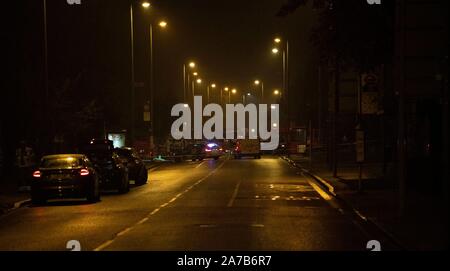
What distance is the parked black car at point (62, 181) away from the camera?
25.6m

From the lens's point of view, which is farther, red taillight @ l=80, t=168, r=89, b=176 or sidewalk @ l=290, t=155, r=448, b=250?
red taillight @ l=80, t=168, r=89, b=176

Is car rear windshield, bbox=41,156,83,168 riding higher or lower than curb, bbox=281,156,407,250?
higher

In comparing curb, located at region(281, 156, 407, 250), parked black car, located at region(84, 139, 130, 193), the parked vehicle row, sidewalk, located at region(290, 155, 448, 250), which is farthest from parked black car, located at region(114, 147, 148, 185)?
sidewalk, located at region(290, 155, 448, 250)

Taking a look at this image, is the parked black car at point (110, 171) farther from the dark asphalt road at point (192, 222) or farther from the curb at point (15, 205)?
the curb at point (15, 205)

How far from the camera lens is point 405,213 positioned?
20344 mm

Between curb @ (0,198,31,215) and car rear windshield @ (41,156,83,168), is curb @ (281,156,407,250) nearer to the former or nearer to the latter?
car rear windshield @ (41,156,83,168)

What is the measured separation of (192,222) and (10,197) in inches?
443

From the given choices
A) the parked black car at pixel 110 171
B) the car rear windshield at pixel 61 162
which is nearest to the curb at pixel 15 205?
the car rear windshield at pixel 61 162

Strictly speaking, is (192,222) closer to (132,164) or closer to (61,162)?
(61,162)

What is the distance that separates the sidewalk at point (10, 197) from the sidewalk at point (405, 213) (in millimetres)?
9839

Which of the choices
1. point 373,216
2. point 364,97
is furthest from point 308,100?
point 373,216

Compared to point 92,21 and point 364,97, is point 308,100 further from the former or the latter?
point 364,97

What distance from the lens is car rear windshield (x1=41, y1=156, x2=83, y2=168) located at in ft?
85.6
